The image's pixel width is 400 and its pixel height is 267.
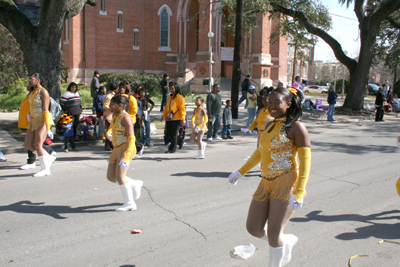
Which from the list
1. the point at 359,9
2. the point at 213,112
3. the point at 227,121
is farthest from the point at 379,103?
the point at 213,112

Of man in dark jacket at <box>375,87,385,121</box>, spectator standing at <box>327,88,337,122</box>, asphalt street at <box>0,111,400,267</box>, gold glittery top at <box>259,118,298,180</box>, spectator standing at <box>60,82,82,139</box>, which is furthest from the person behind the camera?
man in dark jacket at <box>375,87,385,121</box>

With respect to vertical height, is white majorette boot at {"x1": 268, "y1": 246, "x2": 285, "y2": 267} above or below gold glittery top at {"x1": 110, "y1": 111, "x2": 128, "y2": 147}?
below

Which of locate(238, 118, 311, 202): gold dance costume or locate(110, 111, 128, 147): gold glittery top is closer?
locate(238, 118, 311, 202): gold dance costume

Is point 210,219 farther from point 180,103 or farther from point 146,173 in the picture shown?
point 180,103

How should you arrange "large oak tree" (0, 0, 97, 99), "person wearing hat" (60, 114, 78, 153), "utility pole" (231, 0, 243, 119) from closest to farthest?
"person wearing hat" (60, 114, 78, 153), "large oak tree" (0, 0, 97, 99), "utility pole" (231, 0, 243, 119)

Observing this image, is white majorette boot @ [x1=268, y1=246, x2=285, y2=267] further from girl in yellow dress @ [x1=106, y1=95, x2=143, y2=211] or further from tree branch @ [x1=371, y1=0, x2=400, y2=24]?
tree branch @ [x1=371, y1=0, x2=400, y2=24]

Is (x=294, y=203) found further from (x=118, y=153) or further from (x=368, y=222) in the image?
(x=118, y=153)

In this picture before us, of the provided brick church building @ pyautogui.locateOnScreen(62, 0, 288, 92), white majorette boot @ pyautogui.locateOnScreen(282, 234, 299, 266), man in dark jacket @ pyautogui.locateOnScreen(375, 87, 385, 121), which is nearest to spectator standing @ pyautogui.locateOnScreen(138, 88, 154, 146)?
white majorette boot @ pyautogui.locateOnScreen(282, 234, 299, 266)

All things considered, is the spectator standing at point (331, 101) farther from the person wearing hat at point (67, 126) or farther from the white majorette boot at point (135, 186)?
the white majorette boot at point (135, 186)

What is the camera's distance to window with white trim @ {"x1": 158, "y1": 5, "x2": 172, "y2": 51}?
31406 mm

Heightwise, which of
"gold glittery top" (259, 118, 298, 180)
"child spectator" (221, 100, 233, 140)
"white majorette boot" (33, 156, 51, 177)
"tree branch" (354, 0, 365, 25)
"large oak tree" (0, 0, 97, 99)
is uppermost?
"tree branch" (354, 0, 365, 25)

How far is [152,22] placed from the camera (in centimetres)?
3144

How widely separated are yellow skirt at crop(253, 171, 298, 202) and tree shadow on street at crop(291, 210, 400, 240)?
189cm

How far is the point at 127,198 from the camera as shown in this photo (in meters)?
5.32
